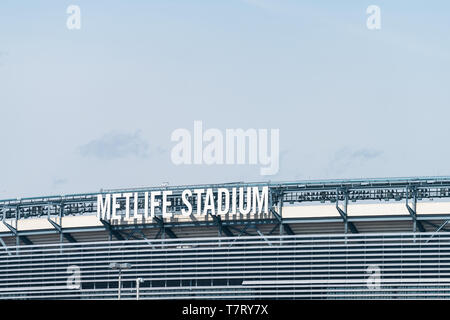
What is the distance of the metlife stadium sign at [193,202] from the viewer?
177 m

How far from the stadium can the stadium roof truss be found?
0.20 m

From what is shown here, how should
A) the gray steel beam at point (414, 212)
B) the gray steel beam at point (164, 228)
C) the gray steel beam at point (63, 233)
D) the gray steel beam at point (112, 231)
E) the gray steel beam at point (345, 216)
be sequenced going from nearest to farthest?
the gray steel beam at point (414, 212)
the gray steel beam at point (345, 216)
the gray steel beam at point (164, 228)
the gray steel beam at point (112, 231)
the gray steel beam at point (63, 233)

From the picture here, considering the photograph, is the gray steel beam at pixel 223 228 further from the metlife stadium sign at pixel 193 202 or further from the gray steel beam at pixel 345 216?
the gray steel beam at pixel 345 216

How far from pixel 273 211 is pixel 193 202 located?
48.7ft

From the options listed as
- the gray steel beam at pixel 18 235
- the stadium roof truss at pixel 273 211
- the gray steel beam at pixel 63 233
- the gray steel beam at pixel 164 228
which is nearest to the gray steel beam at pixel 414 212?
the stadium roof truss at pixel 273 211

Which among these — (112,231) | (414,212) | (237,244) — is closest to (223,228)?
(237,244)

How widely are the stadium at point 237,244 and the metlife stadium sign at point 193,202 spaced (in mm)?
265

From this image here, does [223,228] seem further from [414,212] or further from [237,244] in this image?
[414,212]

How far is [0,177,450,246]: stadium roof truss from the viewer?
550 ft

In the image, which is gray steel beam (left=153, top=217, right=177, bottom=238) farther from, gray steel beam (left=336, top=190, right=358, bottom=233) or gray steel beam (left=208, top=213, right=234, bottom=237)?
gray steel beam (left=336, top=190, right=358, bottom=233)
